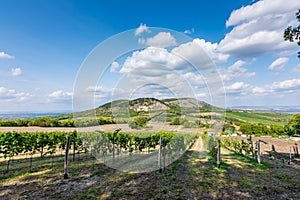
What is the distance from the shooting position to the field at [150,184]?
17.5ft

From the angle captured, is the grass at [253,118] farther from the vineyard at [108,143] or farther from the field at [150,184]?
the field at [150,184]

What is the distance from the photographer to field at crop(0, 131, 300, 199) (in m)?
5.34

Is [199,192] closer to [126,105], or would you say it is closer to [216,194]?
[216,194]

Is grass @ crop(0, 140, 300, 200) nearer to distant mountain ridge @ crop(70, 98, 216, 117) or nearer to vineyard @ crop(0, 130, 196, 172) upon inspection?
vineyard @ crop(0, 130, 196, 172)

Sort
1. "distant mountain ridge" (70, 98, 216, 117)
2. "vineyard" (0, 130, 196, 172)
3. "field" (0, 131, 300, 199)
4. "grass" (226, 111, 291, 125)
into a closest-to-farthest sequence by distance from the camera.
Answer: "field" (0, 131, 300, 199), "distant mountain ridge" (70, 98, 216, 117), "vineyard" (0, 130, 196, 172), "grass" (226, 111, 291, 125)

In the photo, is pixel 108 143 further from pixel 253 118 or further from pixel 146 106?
pixel 253 118

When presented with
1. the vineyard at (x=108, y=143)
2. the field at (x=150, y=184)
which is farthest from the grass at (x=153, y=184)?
the vineyard at (x=108, y=143)

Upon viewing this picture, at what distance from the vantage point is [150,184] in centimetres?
628

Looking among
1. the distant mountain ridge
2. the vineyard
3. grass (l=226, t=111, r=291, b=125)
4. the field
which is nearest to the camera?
the field

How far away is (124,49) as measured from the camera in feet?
25.4

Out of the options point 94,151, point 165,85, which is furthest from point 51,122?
point 165,85

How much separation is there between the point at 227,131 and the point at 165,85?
29873mm

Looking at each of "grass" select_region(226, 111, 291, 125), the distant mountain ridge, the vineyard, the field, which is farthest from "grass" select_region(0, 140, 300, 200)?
"grass" select_region(226, 111, 291, 125)

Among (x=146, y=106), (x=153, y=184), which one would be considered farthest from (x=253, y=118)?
(x=153, y=184)
